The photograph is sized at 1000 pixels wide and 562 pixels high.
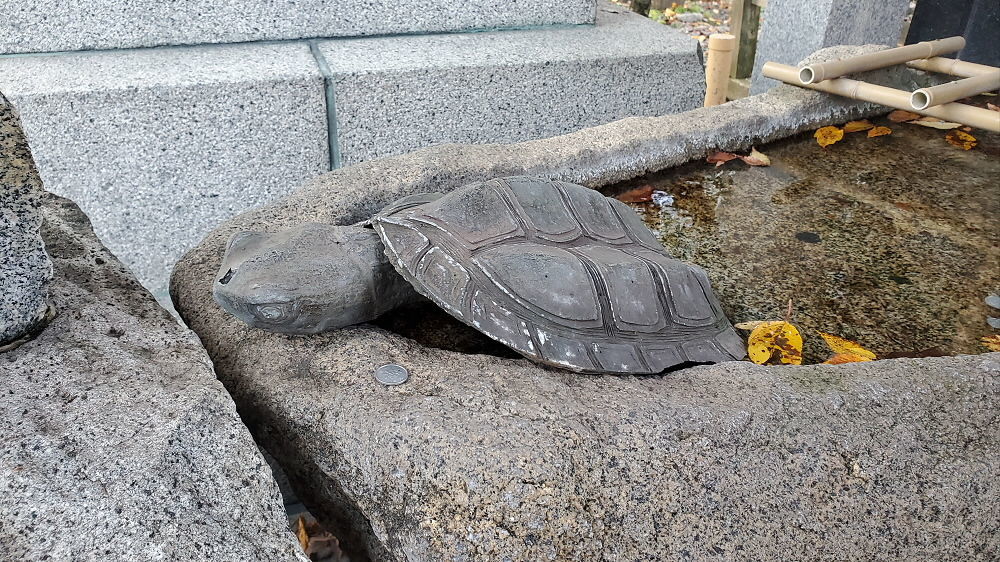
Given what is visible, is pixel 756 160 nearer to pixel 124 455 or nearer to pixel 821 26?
pixel 821 26

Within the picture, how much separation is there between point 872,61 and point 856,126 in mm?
224

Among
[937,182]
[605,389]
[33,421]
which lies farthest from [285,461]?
[937,182]

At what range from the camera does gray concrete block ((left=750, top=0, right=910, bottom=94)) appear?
11.7 ft

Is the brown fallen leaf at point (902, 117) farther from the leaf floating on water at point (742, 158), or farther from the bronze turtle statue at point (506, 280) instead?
the bronze turtle statue at point (506, 280)

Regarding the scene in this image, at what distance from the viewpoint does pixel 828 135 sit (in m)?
2.69

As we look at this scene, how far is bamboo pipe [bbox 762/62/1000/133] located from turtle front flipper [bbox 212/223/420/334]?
5.50 ft

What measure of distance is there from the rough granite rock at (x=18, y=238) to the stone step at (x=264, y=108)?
1251mm

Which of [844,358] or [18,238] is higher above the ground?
[18,238]

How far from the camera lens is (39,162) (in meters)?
2.33

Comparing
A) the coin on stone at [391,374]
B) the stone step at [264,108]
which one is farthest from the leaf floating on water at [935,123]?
the coin on stone at [391,374]

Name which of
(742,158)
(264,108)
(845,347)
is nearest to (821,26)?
(742,158)

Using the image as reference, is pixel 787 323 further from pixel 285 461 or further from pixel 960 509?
pixel 285 461

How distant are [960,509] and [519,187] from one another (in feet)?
3.14

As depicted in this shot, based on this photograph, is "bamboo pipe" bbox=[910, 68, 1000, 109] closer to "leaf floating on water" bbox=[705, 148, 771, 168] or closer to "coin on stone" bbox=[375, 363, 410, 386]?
"leaf floating on water" bbox=[705, 148, 771, 168]
